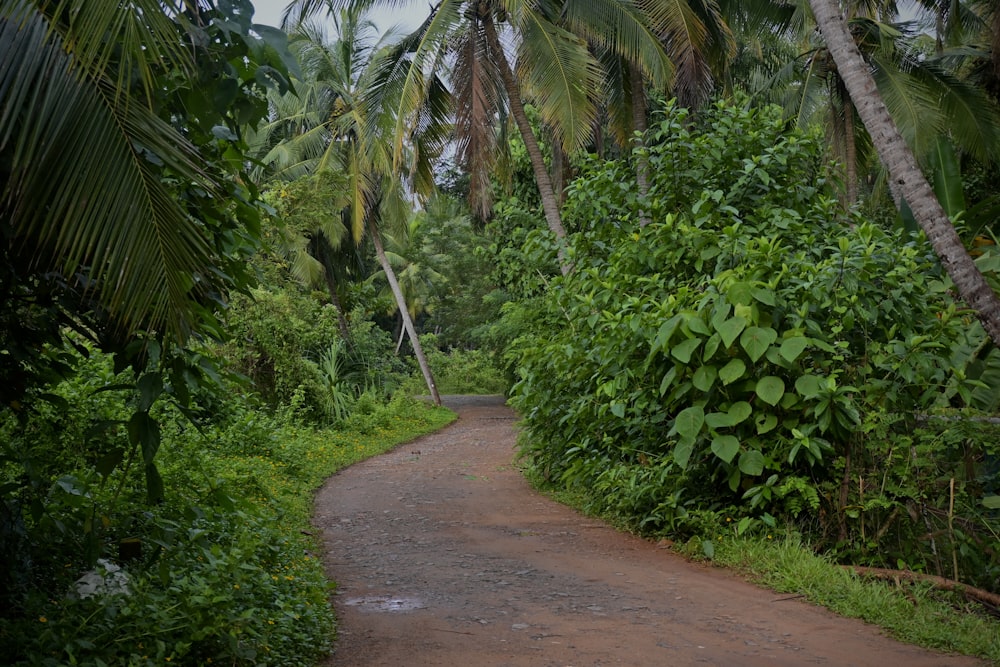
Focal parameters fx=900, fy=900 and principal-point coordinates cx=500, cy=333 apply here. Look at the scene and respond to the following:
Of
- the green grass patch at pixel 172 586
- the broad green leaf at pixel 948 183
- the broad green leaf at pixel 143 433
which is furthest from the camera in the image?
the broad green leaf at pixel 948 183

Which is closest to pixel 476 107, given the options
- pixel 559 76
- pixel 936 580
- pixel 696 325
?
pixel 559 76

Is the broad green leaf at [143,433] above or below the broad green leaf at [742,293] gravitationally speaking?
below

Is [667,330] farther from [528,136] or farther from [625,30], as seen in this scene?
[625,30]

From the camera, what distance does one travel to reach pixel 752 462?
655 centimetres

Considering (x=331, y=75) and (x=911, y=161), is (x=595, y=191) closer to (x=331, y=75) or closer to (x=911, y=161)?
(x=911, y=161)

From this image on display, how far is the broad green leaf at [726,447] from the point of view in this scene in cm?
646

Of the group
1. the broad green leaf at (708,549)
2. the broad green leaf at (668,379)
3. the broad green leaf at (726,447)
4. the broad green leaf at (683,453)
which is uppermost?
the broad green leaf at (668,379)

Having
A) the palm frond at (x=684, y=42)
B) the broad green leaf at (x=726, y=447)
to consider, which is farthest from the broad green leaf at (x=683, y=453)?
the palm frond at (x=684, y=42)

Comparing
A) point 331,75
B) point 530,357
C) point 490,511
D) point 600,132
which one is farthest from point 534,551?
point 331,75

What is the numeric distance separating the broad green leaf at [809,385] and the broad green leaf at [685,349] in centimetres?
76

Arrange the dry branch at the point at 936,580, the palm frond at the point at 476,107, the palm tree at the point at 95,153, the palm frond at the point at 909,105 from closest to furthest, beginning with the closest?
1. the palm tree at the point at 95,153
2. the dry branch at the point at 936,580
3. the palm frond at the point at 476,107
4. the palm frond at the point at 909,105

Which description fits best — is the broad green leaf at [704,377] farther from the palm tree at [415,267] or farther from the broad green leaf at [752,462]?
the palm tree at [415,267]

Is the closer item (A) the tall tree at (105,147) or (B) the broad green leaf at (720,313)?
(A) the tall tree at (105,147)

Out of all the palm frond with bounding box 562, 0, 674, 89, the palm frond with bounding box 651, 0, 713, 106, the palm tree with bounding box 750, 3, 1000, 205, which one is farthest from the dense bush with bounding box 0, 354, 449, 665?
the palm tree with bounding box 750, 3, 1000, 205
